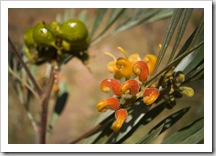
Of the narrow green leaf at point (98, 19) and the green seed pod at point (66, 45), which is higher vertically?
the narrow green leaf at point (98, 19)

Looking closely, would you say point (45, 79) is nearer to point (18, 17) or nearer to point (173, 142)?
point (173, 142)

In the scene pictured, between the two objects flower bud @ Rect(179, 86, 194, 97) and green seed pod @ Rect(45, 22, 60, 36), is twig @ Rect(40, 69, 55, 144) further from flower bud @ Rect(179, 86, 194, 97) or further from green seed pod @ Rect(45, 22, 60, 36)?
flower bud @ Rect(179, 86, 194, 97)

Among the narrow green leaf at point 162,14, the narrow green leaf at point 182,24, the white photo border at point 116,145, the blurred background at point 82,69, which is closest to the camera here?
the narrow green leaf at point 182,24

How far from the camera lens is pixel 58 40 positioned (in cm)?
80

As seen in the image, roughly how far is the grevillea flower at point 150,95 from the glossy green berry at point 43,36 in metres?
0.26

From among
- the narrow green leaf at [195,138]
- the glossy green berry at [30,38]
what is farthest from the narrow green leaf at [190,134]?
the glossy green berry at [30,38]

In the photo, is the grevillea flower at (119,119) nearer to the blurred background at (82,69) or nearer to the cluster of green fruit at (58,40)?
the cluster of green fruit at (58,40)

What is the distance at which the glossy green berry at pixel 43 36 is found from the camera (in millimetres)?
778

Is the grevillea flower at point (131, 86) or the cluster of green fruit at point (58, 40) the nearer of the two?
the grevillea flower at point (131, 86)

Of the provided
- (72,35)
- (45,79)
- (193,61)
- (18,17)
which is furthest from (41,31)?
(18,17)

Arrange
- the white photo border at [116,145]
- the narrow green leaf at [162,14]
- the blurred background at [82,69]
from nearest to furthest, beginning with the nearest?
1. the white photo border at [116,145]
2. the narrow green leaf at [162,14]
3. the blurred background at [82,69]

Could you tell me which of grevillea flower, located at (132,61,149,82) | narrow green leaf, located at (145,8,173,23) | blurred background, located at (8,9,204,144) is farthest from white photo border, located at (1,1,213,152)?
blurred background, located at (8,9,204,144)

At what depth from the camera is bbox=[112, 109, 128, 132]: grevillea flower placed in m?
0.63

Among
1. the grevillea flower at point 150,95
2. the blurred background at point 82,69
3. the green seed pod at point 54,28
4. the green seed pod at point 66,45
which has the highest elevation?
the green seed pod at point 54,28
